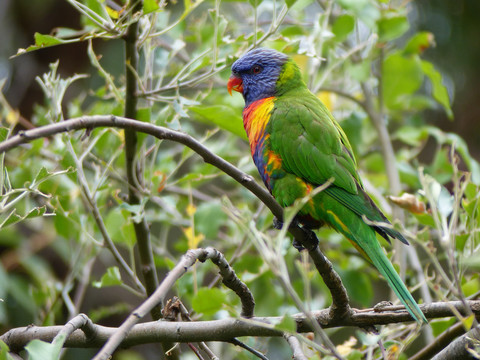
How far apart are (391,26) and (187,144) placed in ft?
5.20

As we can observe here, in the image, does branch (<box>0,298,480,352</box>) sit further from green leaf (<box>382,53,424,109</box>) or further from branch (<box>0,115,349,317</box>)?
green leaf (<box>382,53,424,109</box>)

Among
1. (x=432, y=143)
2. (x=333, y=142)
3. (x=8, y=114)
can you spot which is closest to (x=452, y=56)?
(x=432, y=143)

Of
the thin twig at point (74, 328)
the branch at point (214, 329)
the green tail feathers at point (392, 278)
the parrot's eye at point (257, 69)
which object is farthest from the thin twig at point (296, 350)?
the parrot's eye at point (257, 69)

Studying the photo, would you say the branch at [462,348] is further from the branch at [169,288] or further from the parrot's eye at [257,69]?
the parrot's eye at [257,69]

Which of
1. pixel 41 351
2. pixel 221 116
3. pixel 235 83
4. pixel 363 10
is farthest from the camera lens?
pixel 235 83

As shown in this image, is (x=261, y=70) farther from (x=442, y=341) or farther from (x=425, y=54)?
(x=425, y=54)

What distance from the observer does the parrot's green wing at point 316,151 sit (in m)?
1.94

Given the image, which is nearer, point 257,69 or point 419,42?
point 257,69

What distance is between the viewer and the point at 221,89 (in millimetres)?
2988

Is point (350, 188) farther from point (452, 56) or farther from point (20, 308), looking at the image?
point (452, 56)

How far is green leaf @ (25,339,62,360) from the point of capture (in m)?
0.90

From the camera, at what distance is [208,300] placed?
1.07 meters

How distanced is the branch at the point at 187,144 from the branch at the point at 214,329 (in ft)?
0.19

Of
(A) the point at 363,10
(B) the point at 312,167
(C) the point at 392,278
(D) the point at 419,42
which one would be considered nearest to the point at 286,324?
(C) the point at 392,278
